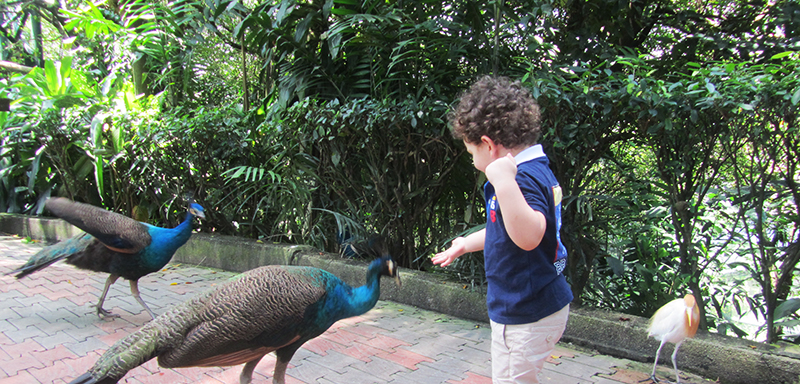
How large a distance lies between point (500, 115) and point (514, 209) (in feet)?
1.33

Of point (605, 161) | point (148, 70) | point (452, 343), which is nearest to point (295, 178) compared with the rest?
point (452, 343)

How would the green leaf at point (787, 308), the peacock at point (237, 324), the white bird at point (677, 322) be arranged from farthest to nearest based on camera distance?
the green leaf at point (787, 308) < the white bird at point (677, 322) < the peacock at point (237, 324)

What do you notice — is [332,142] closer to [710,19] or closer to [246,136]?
[246,136]

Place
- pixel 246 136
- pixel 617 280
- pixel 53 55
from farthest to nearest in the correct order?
pixel 53 55
pixel 246 136
pixel 617 280

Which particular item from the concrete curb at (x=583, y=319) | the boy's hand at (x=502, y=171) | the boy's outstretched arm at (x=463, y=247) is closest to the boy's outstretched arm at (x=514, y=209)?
the boy's hand at (x=502, y=171)

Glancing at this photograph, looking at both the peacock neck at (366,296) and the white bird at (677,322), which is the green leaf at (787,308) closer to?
the white bird at (677,322)

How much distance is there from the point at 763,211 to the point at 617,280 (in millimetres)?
1192

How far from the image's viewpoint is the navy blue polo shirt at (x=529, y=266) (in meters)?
1.83

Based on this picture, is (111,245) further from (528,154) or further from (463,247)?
(528,154)

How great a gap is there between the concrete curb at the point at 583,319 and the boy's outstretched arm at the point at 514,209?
77.5 inches

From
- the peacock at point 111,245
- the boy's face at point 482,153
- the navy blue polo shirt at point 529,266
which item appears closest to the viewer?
the navy blue polo shirt at point 529,266

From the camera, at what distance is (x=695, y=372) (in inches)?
117

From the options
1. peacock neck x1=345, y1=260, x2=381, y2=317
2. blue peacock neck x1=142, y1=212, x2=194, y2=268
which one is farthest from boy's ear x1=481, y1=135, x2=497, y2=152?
blue peacock neck x1=142, y1=212, x2=194, y2=268

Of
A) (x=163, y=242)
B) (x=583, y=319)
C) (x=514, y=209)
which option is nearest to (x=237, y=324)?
(x=514, y=209)
